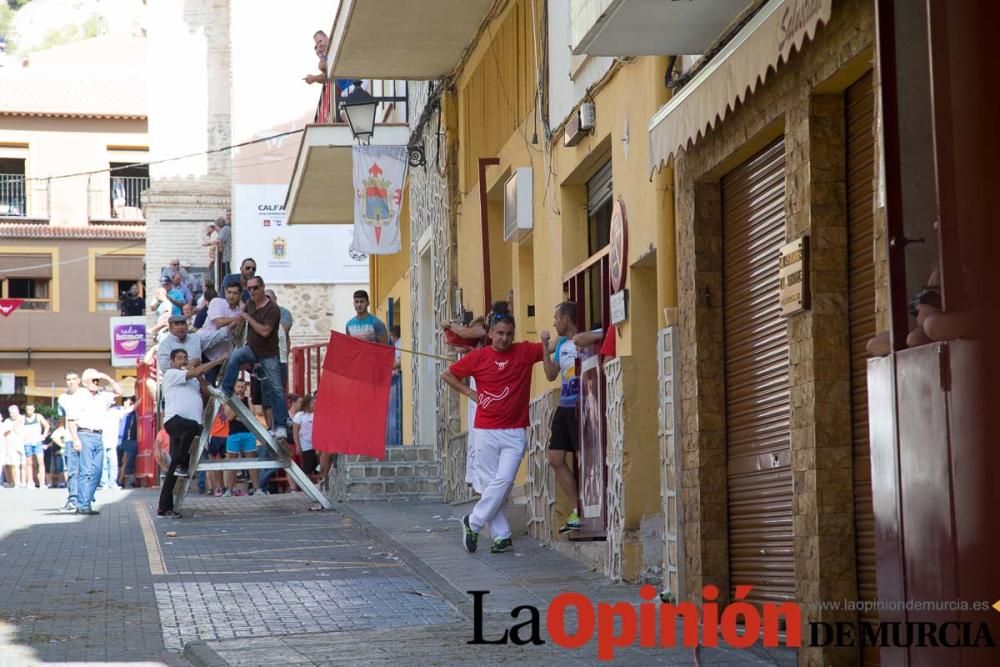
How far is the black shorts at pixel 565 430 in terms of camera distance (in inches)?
513

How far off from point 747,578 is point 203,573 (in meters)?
4.80

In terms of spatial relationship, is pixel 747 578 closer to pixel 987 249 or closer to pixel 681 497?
pixel 681 497

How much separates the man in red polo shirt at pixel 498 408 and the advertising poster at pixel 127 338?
124 feet

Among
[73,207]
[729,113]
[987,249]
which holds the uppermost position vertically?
[73,207]

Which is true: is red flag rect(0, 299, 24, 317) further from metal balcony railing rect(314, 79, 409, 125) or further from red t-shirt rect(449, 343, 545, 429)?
red t-shirt rect(449, 343, 545, 429)

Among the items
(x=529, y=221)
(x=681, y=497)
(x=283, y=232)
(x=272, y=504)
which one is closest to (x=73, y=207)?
(x=283, y=232)

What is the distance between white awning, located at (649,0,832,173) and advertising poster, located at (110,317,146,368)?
41.8 m

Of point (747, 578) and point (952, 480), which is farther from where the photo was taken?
point (747, 578)

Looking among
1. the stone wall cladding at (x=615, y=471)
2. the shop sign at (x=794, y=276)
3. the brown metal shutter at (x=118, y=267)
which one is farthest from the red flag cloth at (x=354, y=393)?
the brown metal shutter at (x=118, y=267)

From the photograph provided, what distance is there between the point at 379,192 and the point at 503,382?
9.41 m

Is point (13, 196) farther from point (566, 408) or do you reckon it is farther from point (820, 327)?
point (820, 327)

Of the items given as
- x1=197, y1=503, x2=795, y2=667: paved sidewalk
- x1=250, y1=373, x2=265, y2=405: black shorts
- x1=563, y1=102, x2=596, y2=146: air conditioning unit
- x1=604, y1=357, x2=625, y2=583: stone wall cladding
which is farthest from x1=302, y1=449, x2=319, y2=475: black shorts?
x1=604, y1=357, x2=625, y2=583: stone wall cladding

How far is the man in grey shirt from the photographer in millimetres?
18125

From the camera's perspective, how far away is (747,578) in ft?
31.3
